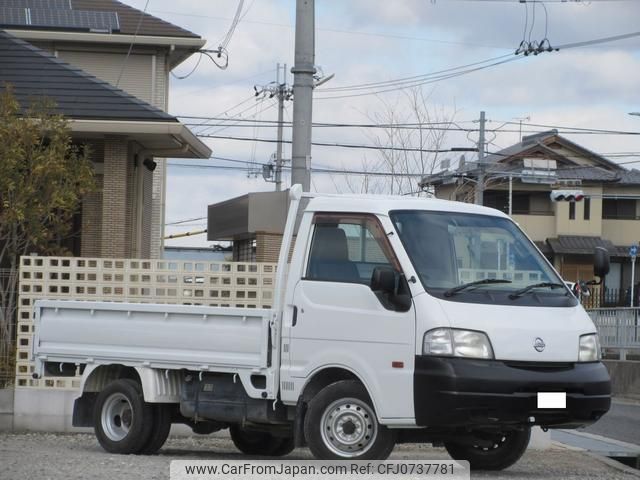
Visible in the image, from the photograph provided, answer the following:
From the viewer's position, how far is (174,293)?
14906 millimetres

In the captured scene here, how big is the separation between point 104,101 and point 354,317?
14.3m

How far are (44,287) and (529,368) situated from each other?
23.6 ft

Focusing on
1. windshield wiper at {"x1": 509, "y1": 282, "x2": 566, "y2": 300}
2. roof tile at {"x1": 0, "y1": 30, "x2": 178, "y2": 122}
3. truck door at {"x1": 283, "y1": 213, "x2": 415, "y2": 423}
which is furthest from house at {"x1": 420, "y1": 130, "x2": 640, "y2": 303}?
truck door at {"x1": 283, "y1": 213, "x2": 415, "y2": 423}

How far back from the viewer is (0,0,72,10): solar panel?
113 feet

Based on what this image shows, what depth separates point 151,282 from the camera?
48.8 feet

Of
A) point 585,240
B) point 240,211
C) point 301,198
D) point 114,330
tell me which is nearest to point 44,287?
point 114,330

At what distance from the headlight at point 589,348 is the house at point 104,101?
14.3 meters

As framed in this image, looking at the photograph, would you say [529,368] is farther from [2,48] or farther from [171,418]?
[2,48]

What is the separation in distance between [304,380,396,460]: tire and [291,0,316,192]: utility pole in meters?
5.30

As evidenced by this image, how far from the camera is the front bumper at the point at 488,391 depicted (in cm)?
960

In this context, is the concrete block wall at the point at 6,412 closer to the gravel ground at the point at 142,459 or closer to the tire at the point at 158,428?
the gravel ground at the point at 142,459

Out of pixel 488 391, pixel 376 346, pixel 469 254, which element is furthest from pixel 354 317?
pixel 488 391

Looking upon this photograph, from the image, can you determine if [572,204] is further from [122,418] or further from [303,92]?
[122,418]

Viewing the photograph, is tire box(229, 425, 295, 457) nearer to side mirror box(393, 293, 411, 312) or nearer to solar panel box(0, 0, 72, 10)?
side mirror box(393, 293, 411, 312)
